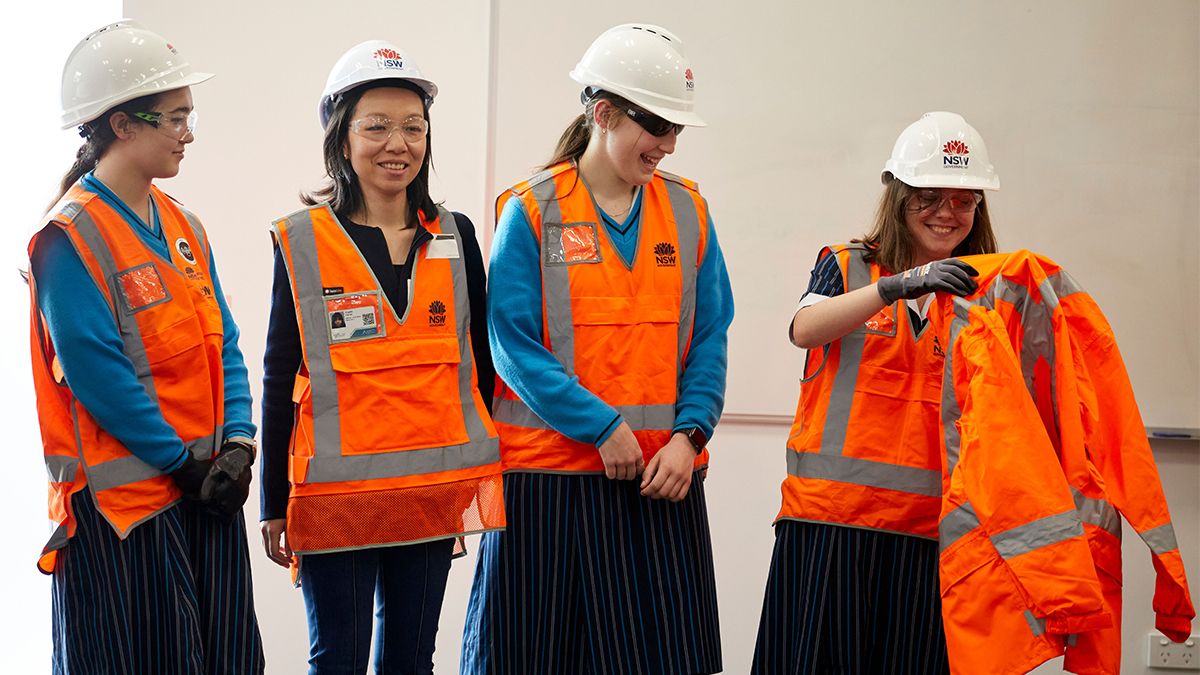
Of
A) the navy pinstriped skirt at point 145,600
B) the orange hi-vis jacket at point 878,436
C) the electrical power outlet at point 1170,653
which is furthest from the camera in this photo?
the electrical power outlet at point 1170,653

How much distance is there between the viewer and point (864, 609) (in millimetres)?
2209

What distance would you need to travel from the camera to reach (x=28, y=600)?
3131mm

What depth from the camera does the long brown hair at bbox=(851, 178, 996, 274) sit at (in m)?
2.34

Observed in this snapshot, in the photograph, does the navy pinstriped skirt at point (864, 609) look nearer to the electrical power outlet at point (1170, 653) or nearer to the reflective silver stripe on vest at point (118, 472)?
the reflective silver stripe on vest at point (118, 472)

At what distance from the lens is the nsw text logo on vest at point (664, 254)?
7.11 feet

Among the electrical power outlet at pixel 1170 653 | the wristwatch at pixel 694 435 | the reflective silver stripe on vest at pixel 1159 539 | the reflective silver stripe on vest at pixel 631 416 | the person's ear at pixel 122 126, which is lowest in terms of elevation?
the electrical power outlet at pixel 1170 653

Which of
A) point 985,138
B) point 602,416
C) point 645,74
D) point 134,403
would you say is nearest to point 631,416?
point 602,416

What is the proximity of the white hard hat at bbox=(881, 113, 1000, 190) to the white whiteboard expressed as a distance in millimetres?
800

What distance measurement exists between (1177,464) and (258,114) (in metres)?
2.92

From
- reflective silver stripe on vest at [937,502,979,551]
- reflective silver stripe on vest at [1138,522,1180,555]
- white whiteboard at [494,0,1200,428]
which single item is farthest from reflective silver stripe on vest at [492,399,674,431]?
white whiteboard at [494,0,1200,428]

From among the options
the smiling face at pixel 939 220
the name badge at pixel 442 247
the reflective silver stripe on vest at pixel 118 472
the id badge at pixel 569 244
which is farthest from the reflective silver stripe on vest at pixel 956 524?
the reflective silver stripe on vest at pixel 118 472

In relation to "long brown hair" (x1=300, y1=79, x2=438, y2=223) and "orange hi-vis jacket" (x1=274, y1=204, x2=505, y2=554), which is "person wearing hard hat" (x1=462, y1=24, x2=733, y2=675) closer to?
"orange hi-vis jacket" (x1=274, y1=204, x2=505, y2=554)

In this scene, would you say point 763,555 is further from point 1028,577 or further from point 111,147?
point 111,147

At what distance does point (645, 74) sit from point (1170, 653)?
246 centimetres
